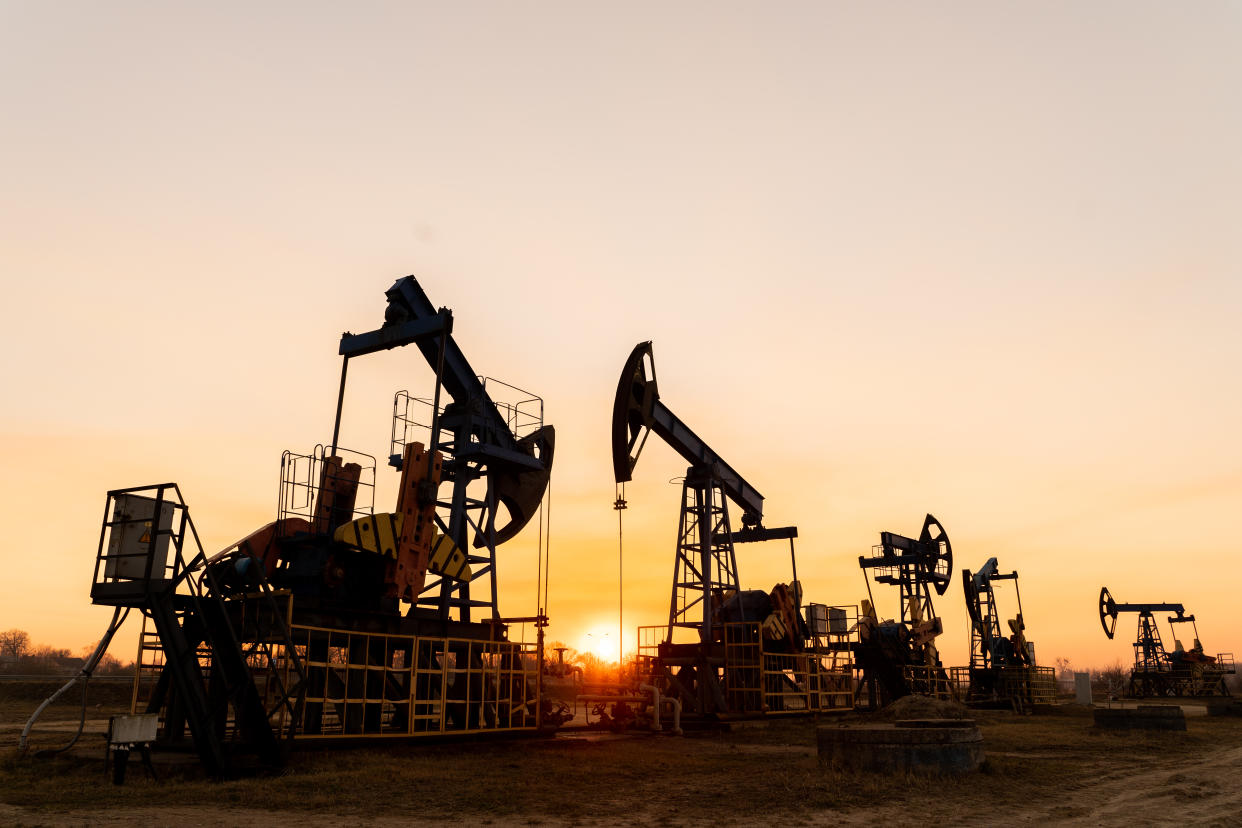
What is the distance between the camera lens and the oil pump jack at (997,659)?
35688 millimetres

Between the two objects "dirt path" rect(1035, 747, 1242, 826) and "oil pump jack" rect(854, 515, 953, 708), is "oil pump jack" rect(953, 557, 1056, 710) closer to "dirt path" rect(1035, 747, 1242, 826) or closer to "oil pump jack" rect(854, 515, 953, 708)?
"oil pump jack" rect(854, 515, 953, 708)

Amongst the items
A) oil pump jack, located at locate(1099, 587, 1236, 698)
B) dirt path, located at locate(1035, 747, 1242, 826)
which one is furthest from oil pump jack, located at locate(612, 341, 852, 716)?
oil pump jack, located at locate(1099, 587, 1236, 698)

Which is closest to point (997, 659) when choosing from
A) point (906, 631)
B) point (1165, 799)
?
point (906, 631)

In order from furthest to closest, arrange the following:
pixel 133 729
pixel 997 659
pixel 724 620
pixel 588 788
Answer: pixel 997 659 → pixel 724 620 → pixel 588 788 → pixel 133 729

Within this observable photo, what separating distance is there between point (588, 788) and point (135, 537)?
729cm

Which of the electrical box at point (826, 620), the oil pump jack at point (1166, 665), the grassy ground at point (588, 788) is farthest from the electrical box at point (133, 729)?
the oil pump jack at point (1166, 665)

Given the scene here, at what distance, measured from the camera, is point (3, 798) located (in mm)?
9836

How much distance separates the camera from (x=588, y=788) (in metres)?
11.5

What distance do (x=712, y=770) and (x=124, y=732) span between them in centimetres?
819

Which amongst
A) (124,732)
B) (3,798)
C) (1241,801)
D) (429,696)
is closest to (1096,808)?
(1241,801)

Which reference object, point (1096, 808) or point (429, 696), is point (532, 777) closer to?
point (429, 696)

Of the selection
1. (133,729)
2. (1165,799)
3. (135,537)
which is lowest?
(1165,799)

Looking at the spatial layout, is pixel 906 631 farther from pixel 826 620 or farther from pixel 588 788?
pixel 588 788

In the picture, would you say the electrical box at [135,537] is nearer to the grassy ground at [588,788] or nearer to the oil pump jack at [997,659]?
the grassy ground at [588,788]
